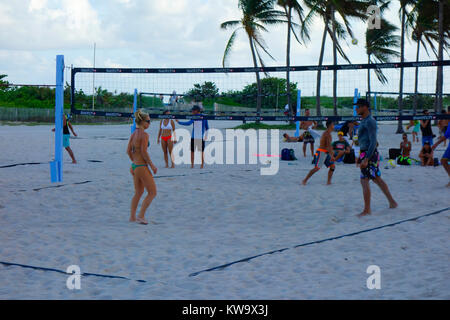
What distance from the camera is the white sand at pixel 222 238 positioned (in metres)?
3.74

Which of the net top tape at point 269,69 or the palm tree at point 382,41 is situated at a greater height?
the palm tree at point 382,41

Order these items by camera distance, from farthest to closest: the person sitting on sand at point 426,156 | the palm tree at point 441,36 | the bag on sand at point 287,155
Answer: the palm tree at point 441,36 → the bag on sand at point 287,155 → the person sitting on sand at point 426,156

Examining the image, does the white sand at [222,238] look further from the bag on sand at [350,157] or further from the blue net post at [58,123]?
the bag on sand at [350,157]

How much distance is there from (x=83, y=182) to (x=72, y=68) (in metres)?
2.39

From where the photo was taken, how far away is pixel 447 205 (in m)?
6.63

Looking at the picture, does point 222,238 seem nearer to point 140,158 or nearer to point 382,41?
point 140,158

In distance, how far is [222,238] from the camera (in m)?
5.27

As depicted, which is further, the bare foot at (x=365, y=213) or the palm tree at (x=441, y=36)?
the palm tree at (x=441, y=36)

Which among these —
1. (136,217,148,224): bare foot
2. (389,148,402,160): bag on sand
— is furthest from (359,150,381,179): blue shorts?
(389,148,402,160): bag on sand

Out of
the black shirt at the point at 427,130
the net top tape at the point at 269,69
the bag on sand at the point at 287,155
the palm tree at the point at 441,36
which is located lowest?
the bag on sand at the point at 287,155

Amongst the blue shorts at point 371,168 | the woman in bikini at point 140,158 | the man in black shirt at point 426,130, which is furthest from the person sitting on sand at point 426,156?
the woman in bikini at point 140,158

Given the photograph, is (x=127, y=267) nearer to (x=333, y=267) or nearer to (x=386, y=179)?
(x=333, y=267)

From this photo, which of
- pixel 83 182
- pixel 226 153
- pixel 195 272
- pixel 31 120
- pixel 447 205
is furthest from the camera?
pixel 31 120

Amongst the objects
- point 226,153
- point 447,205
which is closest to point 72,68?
point 226,153
